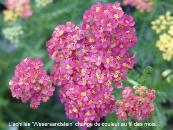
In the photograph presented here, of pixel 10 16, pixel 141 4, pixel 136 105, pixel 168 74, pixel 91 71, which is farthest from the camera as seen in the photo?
pixel 10 16

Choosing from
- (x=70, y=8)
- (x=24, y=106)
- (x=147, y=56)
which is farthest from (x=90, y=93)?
(x=24, y=106)

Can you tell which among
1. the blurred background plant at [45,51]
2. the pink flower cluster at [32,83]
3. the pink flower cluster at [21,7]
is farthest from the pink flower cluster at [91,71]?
the pink flower cluster at [21,7]

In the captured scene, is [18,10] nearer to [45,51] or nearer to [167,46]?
[45,51]

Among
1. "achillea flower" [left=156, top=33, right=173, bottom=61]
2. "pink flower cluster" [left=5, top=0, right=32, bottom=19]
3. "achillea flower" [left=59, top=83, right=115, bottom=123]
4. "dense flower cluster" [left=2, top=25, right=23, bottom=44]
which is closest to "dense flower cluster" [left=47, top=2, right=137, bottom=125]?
"achillea flower" [left=59, top=83, right=115, bottom=123]

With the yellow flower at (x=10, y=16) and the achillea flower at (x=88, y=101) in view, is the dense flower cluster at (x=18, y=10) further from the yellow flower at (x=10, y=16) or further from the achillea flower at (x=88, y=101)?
the achillea flower at (x=88, y=101)

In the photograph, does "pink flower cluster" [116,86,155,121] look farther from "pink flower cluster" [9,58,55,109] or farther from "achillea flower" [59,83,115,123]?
"pink flower cluster" [9,58,55,109]

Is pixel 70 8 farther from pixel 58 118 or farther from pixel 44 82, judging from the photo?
pixel 44 82

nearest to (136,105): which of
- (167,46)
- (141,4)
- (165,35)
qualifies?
(167,46)

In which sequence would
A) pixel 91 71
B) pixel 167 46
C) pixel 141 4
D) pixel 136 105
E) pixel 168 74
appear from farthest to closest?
pixel 141 4
pixel 168 74
pixel 167 46
pixel 91 71
pixel 136 105
